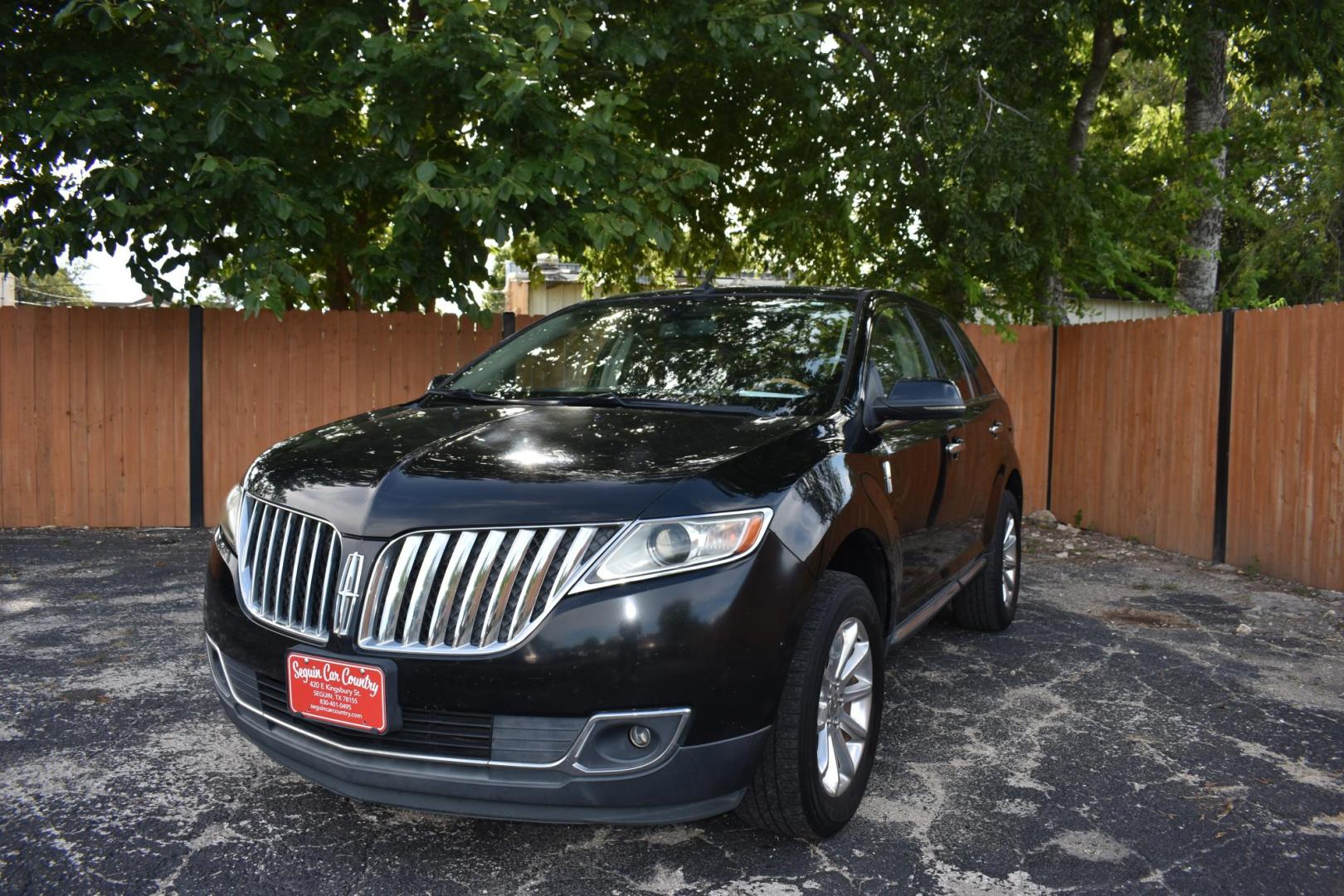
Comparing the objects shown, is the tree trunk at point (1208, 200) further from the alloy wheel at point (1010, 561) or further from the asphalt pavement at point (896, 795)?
the asphalt pavement at point (896, 795)

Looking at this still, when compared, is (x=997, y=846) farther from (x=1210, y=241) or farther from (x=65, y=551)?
(x=1210, y=241)

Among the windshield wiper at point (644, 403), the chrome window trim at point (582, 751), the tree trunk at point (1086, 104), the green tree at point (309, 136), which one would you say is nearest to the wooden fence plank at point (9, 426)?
the green tree at point (309, 136)

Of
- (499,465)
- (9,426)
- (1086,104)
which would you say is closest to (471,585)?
(499,465)

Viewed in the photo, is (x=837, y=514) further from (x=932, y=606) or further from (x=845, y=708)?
(x=932, y=606)

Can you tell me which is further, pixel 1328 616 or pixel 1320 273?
pixel 1320 273

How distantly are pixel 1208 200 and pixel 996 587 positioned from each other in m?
7.35

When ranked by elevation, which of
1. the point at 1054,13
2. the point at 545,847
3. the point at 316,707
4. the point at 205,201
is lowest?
the point at 545,847

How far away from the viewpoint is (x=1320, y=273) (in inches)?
967

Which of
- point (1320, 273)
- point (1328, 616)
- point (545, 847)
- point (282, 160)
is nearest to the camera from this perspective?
point (545, 847)

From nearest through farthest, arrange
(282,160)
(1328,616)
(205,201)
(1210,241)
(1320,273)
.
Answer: (1328,616) < (205,201) < (282,160) < (1210,241) < (1320,273)

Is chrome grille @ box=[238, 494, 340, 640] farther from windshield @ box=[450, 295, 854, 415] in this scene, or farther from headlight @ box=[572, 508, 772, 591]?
windshield @ box=[450, 295, 854, 415]

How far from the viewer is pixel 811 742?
2.91m

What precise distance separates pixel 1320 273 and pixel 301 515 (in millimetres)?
27076

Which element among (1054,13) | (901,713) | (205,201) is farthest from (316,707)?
(1054,13)
